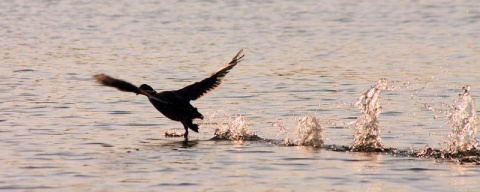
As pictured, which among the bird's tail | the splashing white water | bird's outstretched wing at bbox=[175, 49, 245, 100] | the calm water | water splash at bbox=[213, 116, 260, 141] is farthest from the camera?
bird's outstretched wing at bbox=[175, 49, 245, 100]

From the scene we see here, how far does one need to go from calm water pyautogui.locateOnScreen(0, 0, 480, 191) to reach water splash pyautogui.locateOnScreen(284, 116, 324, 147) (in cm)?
27

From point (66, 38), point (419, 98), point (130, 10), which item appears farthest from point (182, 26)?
point (419, 98)

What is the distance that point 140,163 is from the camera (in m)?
11.9

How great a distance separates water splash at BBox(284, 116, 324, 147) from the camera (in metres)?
13.0

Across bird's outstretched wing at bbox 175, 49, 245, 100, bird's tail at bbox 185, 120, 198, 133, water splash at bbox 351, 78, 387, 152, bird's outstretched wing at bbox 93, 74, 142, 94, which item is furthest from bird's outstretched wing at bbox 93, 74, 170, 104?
water splash at bbox 351, 78, 387, 152

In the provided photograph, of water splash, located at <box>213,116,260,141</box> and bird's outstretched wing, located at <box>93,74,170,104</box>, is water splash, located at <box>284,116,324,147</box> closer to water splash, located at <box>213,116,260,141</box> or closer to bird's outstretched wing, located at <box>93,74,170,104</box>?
water splash, located at <box>213,116,260,141</box>

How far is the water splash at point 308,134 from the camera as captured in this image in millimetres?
12977

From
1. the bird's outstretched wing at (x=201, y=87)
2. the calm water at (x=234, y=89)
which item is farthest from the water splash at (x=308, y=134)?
the bird's outstretched wing at (x=201, y=87)

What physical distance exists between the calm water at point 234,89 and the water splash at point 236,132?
24 centimetres

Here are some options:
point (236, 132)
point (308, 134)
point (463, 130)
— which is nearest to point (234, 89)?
point (236, 132)

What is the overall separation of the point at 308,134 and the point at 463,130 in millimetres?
1818

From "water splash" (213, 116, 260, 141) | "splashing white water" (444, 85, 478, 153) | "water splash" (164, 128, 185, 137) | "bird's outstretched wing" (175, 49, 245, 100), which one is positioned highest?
"bird's outstretched wing" (175, 49, 245, 100)

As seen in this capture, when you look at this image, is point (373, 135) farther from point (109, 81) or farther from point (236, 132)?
point (109, 81)

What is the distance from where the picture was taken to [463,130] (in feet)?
40.2
